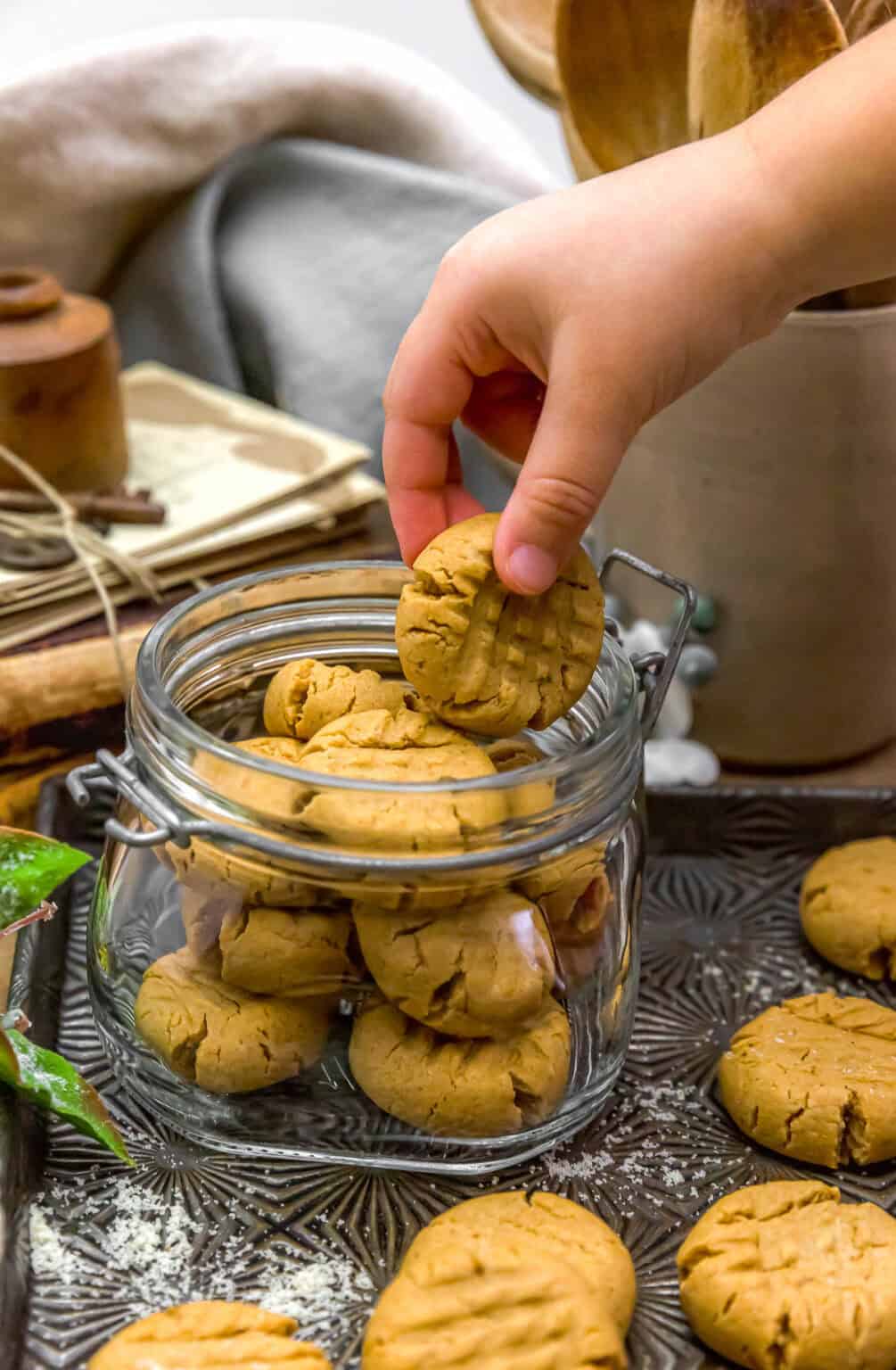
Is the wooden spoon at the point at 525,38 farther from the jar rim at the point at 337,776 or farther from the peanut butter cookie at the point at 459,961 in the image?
the peanut butter cookie at the point at 459,961

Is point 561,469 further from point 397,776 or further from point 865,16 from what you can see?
point 865,16

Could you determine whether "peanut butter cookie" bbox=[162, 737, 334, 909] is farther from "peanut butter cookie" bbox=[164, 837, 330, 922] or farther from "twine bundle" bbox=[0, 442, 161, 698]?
"twine bundle" bbox=[0, 442, 161, 698]

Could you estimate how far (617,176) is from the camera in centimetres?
62

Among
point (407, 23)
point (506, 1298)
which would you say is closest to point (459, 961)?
point (506, 1298)

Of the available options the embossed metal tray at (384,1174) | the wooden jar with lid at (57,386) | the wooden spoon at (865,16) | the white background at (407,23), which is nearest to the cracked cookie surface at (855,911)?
the embossed metal tray at (384,1174)

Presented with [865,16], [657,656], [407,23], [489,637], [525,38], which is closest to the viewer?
[489,637]

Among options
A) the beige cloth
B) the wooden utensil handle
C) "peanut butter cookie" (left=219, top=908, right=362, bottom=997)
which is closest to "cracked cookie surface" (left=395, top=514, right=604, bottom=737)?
"peanut butter cookie" (left=219, top=908, right=362, bottom=997)

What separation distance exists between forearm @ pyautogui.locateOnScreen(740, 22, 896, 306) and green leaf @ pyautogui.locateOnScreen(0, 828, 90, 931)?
0.41 m

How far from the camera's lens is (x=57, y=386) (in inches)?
44.3

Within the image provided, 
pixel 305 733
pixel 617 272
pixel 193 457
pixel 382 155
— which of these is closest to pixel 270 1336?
pixel 305 733

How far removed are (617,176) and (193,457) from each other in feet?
2.26

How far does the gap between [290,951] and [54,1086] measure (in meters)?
0.12

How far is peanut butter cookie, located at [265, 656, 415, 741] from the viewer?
0.69 metres

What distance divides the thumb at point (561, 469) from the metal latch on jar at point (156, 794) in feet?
0.35
